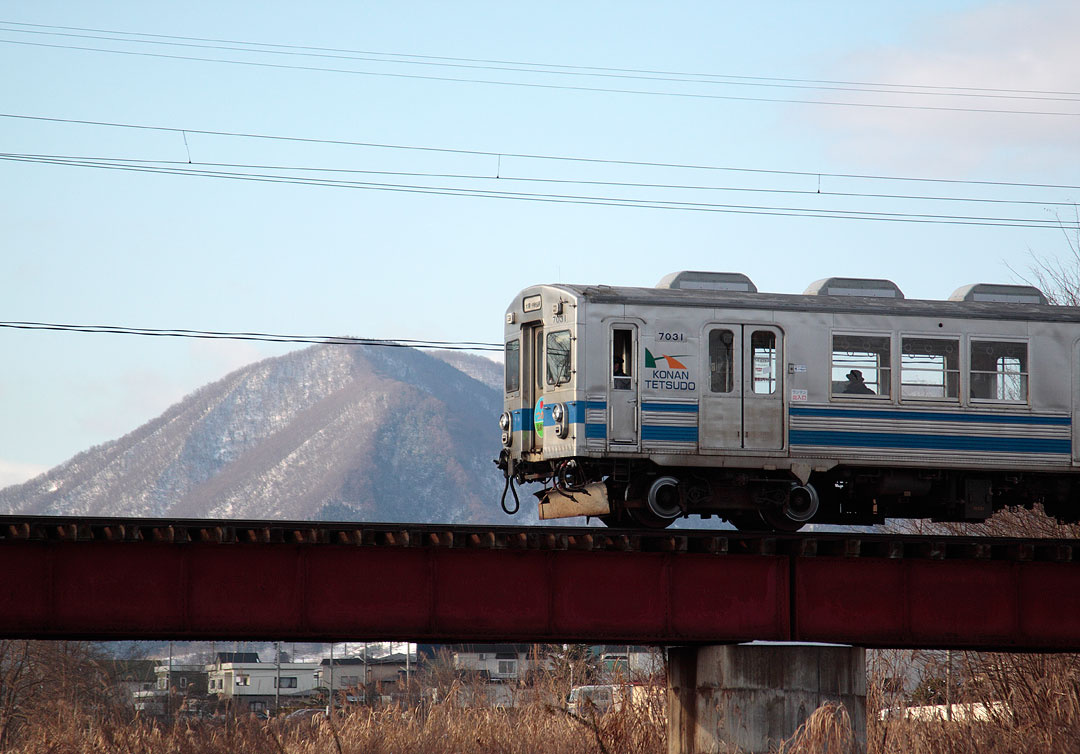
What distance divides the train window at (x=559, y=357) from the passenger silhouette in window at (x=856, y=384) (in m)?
4.29

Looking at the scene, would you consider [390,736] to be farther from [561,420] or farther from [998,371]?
[998,371]

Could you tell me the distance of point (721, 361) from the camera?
727 inches

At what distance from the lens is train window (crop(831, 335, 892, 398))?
18719mm

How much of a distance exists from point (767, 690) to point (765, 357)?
4868 millimetres

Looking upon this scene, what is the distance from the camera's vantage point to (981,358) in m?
19.2

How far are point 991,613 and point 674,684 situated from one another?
4.80 meters

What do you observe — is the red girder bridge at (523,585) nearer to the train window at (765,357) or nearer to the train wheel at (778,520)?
the train wheel at (778,520)

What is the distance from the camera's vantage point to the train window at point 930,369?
18875 mm

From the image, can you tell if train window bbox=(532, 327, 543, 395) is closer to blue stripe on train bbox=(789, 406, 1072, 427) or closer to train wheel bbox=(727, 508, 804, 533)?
train wheel bbox=(727, 508, 804, 533)

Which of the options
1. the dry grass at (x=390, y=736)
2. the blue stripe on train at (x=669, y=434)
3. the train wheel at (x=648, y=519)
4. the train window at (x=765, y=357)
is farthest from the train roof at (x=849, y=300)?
the dry grass at (x=390, y=736)

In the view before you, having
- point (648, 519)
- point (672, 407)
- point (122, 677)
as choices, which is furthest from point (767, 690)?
point (122, 677)

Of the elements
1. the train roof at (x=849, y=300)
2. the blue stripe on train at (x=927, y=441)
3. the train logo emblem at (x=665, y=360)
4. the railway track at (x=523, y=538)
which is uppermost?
the train roof at (x=849, y=300)

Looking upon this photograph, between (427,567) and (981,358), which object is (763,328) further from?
(427,567)

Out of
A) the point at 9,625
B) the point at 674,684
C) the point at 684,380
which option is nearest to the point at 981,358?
the point at 684,380
